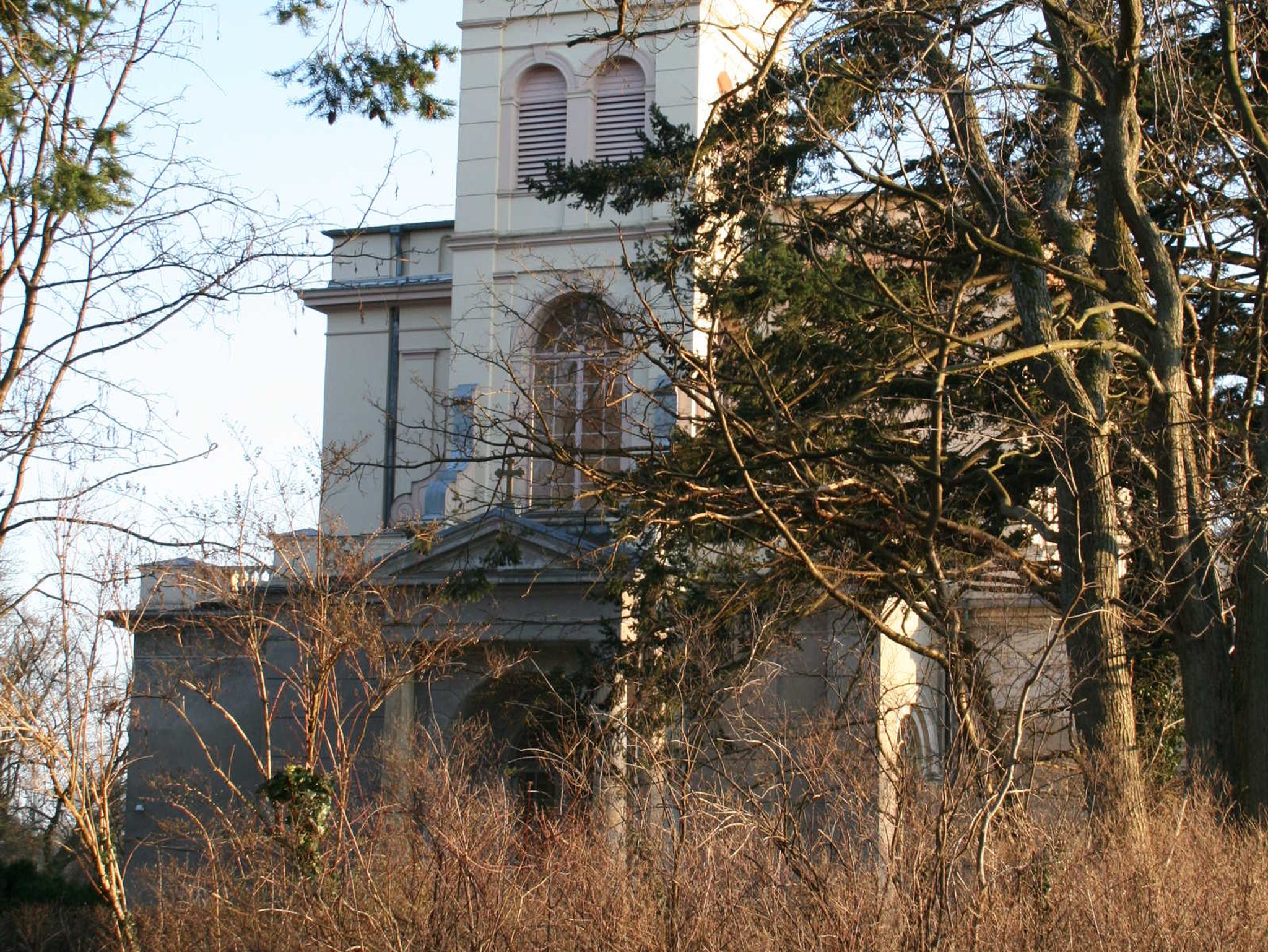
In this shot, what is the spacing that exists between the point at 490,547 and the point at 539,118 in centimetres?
1069

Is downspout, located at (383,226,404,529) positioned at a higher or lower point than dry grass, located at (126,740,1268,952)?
higher

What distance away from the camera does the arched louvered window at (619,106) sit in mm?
28328

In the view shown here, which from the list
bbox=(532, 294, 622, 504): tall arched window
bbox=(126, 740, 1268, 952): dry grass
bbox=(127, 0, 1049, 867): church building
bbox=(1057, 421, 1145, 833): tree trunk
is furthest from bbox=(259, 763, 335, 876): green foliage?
bbox=(1057, 421, 1145, 833): tree trunk

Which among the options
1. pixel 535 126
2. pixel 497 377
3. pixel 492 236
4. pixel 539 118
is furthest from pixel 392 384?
pixel 539 118

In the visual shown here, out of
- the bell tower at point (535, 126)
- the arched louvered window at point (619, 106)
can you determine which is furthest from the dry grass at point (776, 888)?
the arched louvered window at point (619, 106)

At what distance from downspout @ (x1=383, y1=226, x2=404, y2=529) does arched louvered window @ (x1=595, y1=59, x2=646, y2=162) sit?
429cm

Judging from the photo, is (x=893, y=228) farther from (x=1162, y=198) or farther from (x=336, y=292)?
(x=336, y=292)

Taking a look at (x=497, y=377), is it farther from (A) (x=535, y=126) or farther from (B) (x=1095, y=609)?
(B) (x=1095, y=609)

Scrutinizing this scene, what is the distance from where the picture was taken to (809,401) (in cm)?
1642

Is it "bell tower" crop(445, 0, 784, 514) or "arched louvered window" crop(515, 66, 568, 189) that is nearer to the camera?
"bell tower" crop(445, 0, 784, 514)

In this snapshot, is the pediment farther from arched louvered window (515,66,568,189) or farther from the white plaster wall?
arched louvered window (515,66,568,189)

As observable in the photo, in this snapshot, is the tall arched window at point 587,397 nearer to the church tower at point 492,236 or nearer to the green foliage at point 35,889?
the church tower at point 492,236

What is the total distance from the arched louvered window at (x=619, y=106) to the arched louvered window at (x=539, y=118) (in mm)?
621

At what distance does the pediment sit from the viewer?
839 inches
